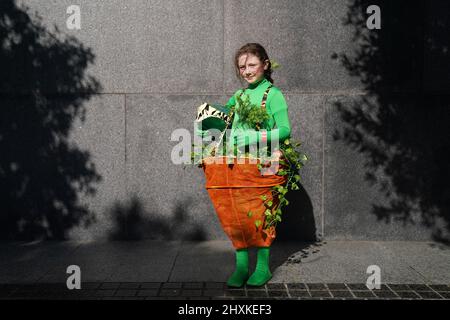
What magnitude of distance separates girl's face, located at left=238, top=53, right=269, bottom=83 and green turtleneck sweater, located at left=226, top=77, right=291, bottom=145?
73 mm

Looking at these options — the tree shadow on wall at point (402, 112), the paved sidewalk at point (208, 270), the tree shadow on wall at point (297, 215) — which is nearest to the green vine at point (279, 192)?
the paved sidewalk at point (208, 270)

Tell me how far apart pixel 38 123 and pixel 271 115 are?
343cm

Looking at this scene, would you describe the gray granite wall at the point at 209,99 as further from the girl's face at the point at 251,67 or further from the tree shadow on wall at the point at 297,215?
the girl's face at the point at 251,67

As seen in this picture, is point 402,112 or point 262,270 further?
point 402,112

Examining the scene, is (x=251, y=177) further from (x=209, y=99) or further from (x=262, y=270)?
(x=209, y=99)

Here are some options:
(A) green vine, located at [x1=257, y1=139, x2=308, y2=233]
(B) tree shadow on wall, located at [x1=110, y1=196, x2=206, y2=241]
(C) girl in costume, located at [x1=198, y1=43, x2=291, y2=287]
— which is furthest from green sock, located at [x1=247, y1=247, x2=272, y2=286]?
(B) tree shadow on wall, located at [x1=110, y1=196, x2=206, y2=241]

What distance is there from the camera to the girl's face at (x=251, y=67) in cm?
448

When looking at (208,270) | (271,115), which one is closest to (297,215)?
(208,270)

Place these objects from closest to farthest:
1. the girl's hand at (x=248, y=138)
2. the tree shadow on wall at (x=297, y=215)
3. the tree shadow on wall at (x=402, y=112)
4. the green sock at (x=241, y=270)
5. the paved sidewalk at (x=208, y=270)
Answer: the girl's hand at (x=248, y=138), the paved sidewalk at (x=208, y=270), the green sock at (x=241, y=270), the tree shadow on wall at (x=402, y=112), the tree shadow on wall at (x=297, y=215)

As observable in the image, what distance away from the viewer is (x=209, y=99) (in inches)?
242

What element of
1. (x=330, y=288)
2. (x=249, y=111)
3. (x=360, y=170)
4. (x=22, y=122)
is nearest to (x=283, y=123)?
(x=249, y=111)

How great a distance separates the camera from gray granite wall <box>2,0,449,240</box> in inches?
241

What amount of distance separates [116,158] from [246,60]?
8.44 ft

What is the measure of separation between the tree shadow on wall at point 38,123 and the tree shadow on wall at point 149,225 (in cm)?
55
